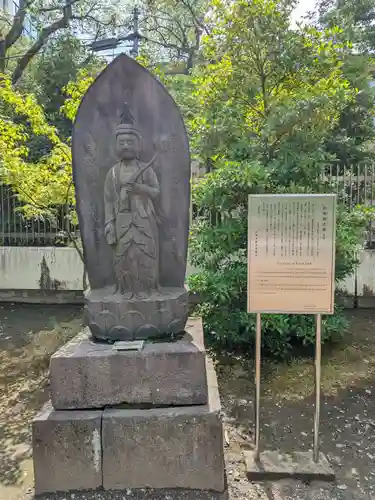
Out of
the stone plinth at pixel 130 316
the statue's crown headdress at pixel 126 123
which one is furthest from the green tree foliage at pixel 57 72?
the stone plinth at pixel 130 316

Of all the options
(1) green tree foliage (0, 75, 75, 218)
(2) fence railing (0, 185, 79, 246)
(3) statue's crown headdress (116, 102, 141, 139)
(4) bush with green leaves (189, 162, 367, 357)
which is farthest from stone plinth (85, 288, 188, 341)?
(2) fence railing (0, 185, 79, 246)

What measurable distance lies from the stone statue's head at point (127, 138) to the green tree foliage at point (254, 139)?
6.53ft

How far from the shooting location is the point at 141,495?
2.41 meters

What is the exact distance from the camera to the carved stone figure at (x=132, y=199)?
269cm

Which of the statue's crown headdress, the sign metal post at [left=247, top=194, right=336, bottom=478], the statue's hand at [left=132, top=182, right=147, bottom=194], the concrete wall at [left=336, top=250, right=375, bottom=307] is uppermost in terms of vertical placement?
the statue's crown headdress

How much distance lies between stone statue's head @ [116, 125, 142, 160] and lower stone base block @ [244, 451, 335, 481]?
2.36 metres

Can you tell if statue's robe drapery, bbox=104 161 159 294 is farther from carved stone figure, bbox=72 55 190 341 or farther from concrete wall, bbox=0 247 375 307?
concrete wall, bbox=0 247 375 307

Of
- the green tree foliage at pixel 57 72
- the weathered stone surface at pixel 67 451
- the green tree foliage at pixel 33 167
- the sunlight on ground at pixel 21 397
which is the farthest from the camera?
the green tree foliage at pixel 57 72

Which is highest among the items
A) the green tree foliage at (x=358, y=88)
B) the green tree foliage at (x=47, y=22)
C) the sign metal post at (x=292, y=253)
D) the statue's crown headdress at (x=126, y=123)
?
the green tree foliage at (x=47, y=22)

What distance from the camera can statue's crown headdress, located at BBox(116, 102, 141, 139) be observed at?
2630 mm

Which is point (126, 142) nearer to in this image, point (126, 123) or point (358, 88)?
point (126, 123)

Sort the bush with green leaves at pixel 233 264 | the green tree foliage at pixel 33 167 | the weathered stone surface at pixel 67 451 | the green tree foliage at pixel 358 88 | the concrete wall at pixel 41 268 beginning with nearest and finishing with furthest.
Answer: the weathered stone surface at pixel 67 451, the bush with green leaves at pixel 233 264, the green tree foliage at pixel 33 167, the concrete wall at pixel 41 268, the green tree foliage at pixel 358 88

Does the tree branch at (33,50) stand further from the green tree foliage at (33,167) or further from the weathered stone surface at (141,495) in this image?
the weathered stone surface at (141,495)

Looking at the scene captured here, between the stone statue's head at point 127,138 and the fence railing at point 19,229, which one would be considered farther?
the fence railing at point 19,229
